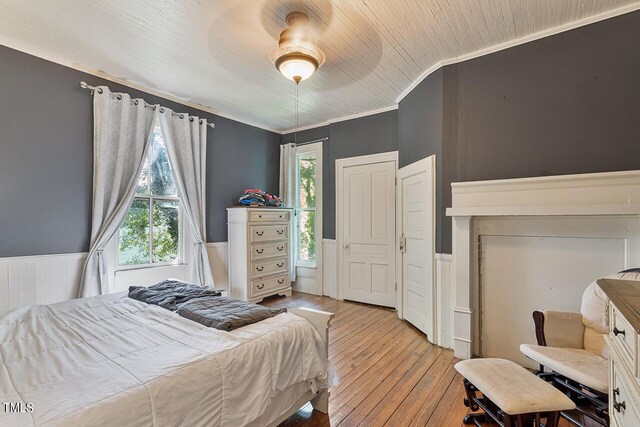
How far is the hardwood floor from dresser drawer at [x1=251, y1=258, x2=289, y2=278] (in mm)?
1260

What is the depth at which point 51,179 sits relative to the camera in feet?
9.03

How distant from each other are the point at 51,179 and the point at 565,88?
452cm

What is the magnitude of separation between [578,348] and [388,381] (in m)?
1.29

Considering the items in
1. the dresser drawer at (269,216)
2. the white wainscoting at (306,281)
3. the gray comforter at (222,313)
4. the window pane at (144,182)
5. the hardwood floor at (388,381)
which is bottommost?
the hardwood floor at (388,381)

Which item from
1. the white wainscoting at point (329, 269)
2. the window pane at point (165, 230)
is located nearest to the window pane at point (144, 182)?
the window pane at point (165, 230)

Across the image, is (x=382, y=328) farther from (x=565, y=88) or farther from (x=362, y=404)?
(x=565, y=88)

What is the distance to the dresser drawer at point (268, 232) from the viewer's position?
4.06 metres

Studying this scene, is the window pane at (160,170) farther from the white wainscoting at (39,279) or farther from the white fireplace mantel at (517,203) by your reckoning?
the white fireplace mantel at (517,203)

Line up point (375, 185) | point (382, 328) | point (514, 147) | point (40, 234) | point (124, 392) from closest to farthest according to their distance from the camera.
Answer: point (124, 392), point (514, 147), point (40, 234), point (382, 328), point (375, 185)

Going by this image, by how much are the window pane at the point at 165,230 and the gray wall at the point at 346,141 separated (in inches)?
83.5

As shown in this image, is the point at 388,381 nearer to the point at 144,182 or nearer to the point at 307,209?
the point at 307,209

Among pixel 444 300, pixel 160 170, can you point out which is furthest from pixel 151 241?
pixel 444 300

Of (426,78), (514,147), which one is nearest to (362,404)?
(514,147)

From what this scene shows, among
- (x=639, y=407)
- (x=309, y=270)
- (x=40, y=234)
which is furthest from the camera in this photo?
(x=309, y=270)
